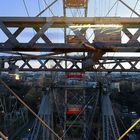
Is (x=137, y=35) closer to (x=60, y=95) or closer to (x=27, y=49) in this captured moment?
(x=27, y=49)

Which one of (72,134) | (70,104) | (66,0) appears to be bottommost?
(72,134)

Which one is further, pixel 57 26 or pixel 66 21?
pixel 57 26

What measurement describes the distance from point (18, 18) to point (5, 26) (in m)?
0.21

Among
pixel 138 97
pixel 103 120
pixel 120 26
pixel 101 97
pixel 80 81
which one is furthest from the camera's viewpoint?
pixel 138 97

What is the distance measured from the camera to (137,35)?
647 cm

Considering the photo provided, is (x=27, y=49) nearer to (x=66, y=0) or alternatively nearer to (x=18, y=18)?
(x=18, y=18)

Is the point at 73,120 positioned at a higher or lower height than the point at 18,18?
lower

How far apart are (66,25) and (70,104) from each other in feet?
56.5

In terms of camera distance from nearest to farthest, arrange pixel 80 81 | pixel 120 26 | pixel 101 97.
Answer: pixel 120 26, pixel 101 97, pixel 80 81

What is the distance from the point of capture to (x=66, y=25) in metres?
6.32

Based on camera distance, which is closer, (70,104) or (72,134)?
(72,134)

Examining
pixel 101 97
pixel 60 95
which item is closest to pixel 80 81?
pixel 60 95

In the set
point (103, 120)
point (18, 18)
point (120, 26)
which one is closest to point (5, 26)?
point (18, 18)

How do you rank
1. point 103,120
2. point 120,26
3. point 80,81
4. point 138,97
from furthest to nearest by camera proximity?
point 138,97 < point 80,81 < point 103,120 < point 120,26
